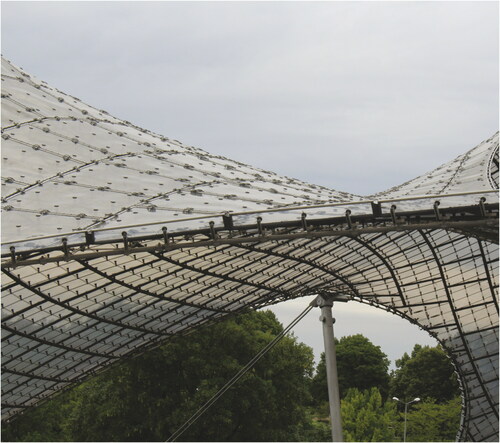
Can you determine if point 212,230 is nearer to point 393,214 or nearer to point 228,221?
point 228,221

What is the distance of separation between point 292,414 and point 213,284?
24553mm

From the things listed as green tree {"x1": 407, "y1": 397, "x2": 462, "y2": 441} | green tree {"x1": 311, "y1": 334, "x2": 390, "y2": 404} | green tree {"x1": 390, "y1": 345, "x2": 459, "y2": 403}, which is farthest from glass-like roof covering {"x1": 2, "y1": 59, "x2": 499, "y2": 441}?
green tree {"x1": 311, "y1": 334, "x2": 390, "y2": 404}

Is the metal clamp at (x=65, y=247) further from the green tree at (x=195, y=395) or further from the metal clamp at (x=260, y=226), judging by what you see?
the green tree at (x=195, y=395)

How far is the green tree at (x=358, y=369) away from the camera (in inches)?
4304

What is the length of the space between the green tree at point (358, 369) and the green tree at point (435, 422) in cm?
2349

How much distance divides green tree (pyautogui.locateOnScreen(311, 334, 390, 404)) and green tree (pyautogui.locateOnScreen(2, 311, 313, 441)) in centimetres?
4742

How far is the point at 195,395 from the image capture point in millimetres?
57375

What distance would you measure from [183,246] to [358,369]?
88.6m

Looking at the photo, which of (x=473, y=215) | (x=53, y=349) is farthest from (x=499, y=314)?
(x=53, y=349)

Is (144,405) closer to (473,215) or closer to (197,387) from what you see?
(197,387)

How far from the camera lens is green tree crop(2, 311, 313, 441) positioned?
190ft

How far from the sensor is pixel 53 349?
42.2 metres

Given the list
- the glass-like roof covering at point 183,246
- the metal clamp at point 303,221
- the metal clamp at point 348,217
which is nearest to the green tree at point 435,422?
the glass-like roof covering at point 183,246

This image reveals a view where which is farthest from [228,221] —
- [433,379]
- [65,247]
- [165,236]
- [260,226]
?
[433,379]
